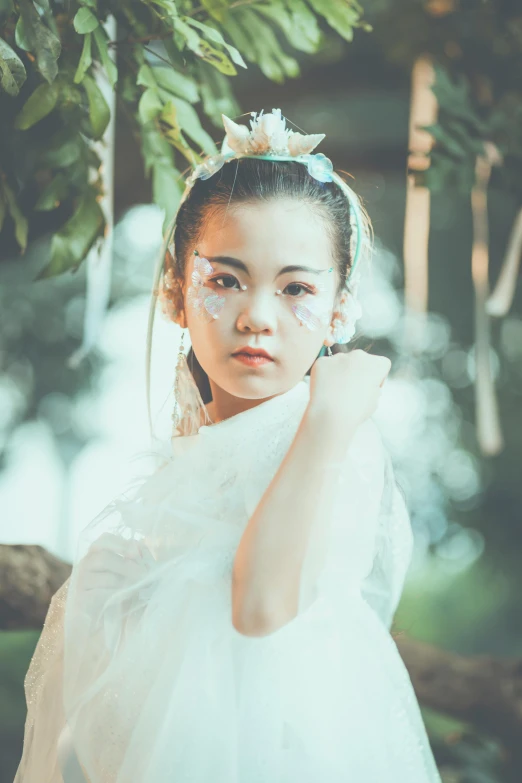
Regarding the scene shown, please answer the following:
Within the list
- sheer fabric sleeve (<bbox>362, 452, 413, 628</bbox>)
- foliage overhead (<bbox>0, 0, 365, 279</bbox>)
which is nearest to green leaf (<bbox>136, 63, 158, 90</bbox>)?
foliage overhead (<bbox>0, 0, 365, 279</bbox>)

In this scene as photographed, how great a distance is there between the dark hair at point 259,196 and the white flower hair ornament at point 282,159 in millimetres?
11

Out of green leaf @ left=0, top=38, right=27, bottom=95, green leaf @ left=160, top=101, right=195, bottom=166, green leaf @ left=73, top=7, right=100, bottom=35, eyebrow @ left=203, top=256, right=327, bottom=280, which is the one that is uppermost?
green leaf @ left=73, top=7, right=100, bottom=35

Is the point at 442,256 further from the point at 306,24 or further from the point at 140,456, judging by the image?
the point at 140,456

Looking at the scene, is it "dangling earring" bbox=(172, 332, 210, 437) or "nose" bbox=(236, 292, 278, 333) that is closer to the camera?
"nose" bbox=(236, 292, 278, 333)

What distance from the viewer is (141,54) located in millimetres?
1458

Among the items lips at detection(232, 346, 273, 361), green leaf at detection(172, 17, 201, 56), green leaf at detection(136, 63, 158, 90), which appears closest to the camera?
lips at detection(232, 346, 273, 361)

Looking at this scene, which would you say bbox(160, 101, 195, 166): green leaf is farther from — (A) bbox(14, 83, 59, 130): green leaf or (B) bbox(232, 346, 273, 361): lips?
(B) bbox(232, 346, 273, 361): lips

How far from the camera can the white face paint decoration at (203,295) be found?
46.3 inches

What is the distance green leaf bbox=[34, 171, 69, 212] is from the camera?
1484 mm

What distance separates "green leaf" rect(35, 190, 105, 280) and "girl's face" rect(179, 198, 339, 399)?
357mm

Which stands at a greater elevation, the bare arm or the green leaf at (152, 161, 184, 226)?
the green leaf at (152, 161, 184, 226)

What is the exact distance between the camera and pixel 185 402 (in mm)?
1331

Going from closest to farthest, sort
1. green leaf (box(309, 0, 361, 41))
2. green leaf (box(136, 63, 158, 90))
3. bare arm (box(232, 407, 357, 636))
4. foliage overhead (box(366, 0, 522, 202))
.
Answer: bare arm (box(232, 407, 357, 636)) < green leaf (box(136, 63, 158, 90)) < green leaf (box(309, 0, 361, 41)) < foliage overhead (box(366, 0, 522, 202))

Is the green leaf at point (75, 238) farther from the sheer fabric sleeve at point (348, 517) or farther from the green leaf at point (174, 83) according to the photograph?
the sheer fabric sleeve at point (348, 517)
